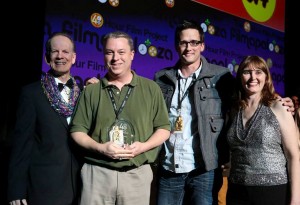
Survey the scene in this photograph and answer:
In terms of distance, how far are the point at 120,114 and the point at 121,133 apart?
0.12 metres

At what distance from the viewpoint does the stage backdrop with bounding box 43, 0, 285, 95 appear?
3074 mm

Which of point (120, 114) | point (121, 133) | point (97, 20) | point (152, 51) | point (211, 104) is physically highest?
point (97, 20)

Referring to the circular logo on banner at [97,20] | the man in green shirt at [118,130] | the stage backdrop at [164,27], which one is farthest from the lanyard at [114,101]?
the circular logo on banner at [97,20]

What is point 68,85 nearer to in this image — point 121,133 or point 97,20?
point 121,133

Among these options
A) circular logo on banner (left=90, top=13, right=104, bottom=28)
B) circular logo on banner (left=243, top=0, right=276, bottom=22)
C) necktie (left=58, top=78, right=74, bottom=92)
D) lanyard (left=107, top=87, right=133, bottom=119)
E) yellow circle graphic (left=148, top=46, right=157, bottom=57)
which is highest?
circular logo on banner (left=243, top=0, right=276, bottom=22)

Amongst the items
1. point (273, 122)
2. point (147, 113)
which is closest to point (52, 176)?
point (147, 113)

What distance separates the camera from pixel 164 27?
3703mm

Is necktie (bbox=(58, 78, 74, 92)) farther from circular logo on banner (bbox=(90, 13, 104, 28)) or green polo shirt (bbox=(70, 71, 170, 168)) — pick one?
circular logo on banner (bbox=(90, 13, 104, 28))

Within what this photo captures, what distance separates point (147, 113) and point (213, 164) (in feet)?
1.95

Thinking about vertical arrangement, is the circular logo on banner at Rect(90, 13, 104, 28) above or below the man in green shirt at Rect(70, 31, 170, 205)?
above

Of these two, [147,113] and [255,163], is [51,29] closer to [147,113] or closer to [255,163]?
[147,113]

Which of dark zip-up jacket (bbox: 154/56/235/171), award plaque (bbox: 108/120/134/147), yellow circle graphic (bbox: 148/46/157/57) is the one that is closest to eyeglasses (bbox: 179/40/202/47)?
dark zip-up jacket (bbox: 154/56/235/171)

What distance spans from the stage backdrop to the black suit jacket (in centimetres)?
86

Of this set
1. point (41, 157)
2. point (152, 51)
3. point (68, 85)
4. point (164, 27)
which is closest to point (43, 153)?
point (41, 157)
